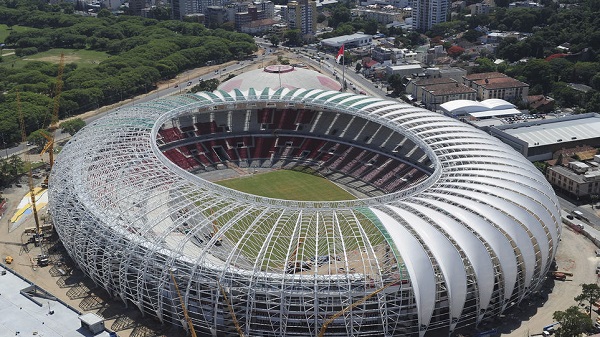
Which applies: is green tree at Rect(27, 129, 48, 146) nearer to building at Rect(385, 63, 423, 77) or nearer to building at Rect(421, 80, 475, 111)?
building at Rect(421, 80, 475, 111)

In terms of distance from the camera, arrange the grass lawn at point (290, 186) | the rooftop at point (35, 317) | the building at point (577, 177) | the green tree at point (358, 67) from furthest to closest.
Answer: the green tree at point (358, 67), the grass lawn at point (290, 186), the building at point (577, 177), the rooftop at point (35, 317)

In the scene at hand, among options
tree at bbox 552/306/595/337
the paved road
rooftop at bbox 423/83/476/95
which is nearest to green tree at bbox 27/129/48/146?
the paved road

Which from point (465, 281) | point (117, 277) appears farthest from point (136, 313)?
point (465, 281)

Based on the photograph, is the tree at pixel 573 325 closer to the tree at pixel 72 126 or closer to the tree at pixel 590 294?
the tree at pixel 590 294

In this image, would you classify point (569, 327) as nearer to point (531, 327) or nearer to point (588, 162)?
point (531, 327)

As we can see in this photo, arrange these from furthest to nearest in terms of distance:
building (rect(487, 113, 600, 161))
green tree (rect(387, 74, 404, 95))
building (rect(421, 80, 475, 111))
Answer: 1. green tree (rect(387, 74, 404, 95))
2. building (rect(421, 80, 475, 111))
3. building (rect(487, 113, 600, 161))

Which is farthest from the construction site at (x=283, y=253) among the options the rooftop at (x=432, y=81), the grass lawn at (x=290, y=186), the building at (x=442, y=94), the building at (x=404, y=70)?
the building at (x=404, y=70)

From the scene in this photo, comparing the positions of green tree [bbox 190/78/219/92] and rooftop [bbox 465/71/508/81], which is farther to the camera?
green tree [bbox 190/78/219/92]
